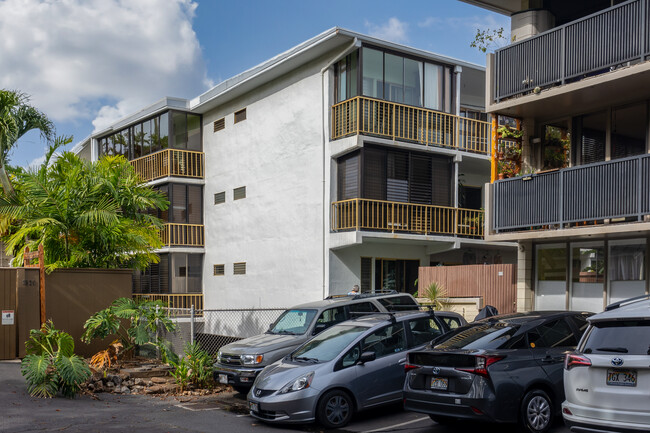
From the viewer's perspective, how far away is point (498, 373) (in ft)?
28.0

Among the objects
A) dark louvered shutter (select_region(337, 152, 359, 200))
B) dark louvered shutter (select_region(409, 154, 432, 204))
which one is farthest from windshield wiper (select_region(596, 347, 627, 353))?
dark louvered shutter (select_region(409, 154, 432, 204))

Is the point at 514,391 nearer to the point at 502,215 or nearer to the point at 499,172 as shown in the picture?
the point at 502,215

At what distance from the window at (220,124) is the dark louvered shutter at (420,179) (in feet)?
28.3

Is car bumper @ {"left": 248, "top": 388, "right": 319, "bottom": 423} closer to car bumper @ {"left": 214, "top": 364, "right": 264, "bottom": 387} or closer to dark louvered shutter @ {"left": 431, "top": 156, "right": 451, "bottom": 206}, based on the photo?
car bumper @ {"left": 214, "top": 364, "right": 264, "bottom": 387}

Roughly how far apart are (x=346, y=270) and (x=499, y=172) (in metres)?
6.73

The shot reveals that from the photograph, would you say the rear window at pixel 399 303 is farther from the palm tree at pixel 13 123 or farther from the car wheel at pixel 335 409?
the palm tree at pixel 13 123

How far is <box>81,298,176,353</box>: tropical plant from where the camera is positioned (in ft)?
48.3

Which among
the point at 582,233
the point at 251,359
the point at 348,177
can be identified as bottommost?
the point at 251,359

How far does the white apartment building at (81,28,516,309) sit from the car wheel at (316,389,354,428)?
32.8 feet

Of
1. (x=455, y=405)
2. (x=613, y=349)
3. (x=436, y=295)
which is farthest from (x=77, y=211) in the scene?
(x=613, y=349)

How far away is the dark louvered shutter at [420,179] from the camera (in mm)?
21781

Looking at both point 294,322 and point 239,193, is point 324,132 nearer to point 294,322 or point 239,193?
point 239,193

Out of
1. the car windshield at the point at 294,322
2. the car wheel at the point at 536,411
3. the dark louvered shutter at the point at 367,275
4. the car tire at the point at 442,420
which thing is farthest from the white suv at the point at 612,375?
the dark louvered shutter at the point at 367,275

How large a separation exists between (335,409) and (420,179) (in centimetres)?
1306
